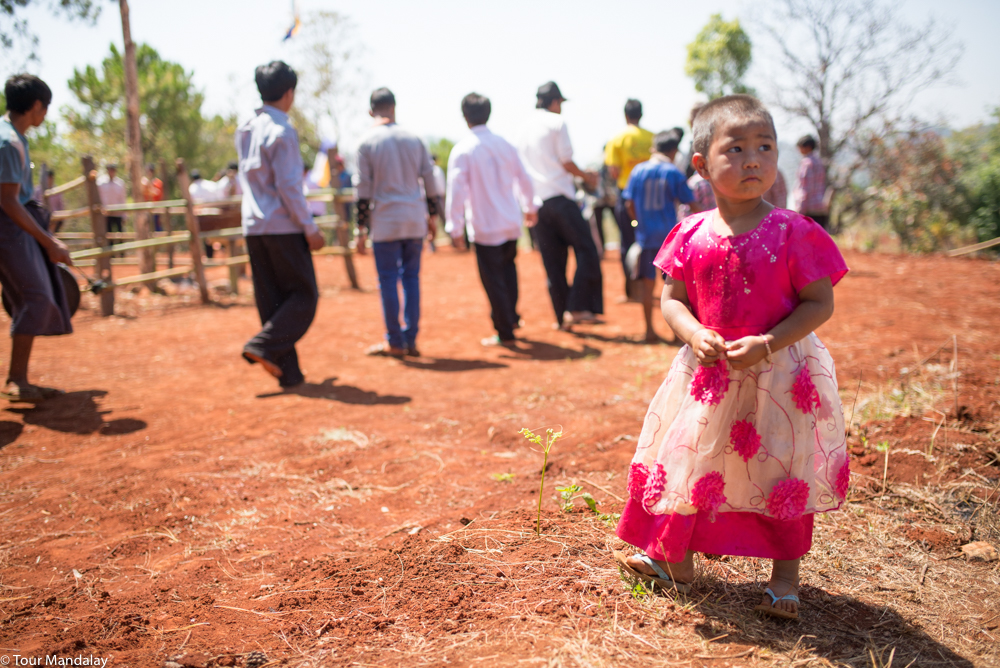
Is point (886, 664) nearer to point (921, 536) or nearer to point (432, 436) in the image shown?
point (921, 536)

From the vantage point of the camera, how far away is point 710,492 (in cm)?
185

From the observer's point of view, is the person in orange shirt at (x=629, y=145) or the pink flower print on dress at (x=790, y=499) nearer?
the pink flower print on dress at (x=790, y=499)

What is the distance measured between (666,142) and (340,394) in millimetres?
3270

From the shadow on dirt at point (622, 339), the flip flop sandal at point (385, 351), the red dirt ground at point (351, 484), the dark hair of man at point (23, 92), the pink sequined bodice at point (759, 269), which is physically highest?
the dark hair of man at point (23, 92)

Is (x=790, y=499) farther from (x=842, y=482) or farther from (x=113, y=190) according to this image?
(x=113, y=190)

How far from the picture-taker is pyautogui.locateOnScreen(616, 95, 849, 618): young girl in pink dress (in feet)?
5.90

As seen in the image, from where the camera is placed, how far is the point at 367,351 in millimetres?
5801

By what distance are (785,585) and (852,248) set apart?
12896 millimetres

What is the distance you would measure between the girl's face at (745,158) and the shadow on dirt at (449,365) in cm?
345

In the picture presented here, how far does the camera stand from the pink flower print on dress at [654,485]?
1909mm

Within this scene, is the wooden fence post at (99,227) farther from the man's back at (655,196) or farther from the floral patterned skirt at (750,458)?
the floral patterned skirt at (750,458)

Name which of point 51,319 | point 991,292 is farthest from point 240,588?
point 991,292

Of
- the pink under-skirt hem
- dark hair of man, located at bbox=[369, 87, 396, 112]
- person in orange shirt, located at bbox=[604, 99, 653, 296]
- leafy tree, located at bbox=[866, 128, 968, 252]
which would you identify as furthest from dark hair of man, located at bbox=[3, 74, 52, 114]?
leafy tree, located at bbox=[866, 128, 968, 252]

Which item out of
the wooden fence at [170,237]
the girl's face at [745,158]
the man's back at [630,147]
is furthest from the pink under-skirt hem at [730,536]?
the wooden fence at [170,237]
